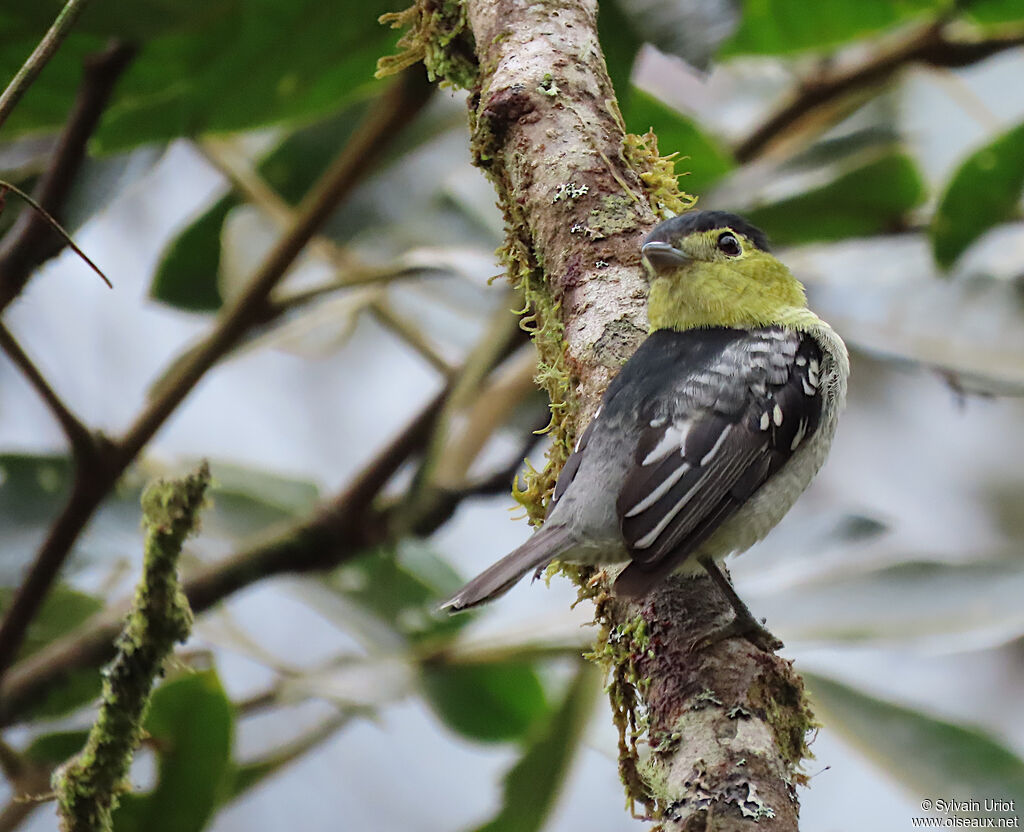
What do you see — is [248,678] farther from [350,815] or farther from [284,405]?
[284,405]

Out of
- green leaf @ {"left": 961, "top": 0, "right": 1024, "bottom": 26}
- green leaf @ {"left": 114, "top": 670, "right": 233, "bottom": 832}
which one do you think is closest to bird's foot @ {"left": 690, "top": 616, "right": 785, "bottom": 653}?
green leaf @ {"left": 114, "top": 670, "right": 233, "bottom": 832}

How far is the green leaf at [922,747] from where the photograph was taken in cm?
320

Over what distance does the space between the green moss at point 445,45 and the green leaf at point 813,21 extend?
152 centimetres

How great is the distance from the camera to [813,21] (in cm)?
392

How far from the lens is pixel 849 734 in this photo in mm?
3367

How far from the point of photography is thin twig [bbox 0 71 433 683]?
2.92m

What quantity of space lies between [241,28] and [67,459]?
1527 millimetres

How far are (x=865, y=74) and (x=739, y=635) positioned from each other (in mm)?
2912

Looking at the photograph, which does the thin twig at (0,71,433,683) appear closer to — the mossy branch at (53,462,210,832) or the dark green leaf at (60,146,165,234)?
the dark green leaf at (60,146,165,234)

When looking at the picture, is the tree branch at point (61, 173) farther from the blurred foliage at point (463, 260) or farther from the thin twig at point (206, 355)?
the thin twig at point (206, 355)

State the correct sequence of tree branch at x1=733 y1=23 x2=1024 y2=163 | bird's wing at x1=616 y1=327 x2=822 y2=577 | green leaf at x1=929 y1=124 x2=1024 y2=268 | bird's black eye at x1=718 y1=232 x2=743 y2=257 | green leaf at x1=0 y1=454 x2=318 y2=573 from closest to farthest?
bird's wing at x1=616 y1=327 x2=822 y2=577 → bird's black eye at x1=718 y1=232 x2=743 y2=257 → green leaf at x1=929 y1=124 x2=1024 y2=268 → green leaf at x1=0 y1=454 x2=318 y2=573 → tree branch at x1=733 y1=23 x2=1024 y2=163

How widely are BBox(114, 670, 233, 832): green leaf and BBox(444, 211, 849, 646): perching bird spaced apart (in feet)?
2.74

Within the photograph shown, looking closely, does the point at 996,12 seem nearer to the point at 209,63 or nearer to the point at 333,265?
the point at 333,265

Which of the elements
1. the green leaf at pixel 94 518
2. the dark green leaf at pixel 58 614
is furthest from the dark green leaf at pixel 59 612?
the green leaf at pixel 94 518
